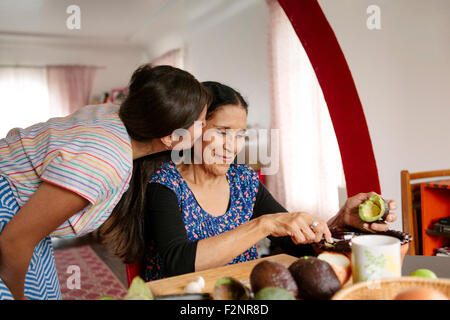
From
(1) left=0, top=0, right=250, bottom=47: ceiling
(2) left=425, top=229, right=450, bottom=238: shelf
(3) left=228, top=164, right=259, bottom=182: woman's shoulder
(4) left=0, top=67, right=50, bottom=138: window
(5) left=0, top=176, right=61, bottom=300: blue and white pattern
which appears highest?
(1) left=0, top=0, right=250, bottom=47: ceiling

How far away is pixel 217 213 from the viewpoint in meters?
1.66

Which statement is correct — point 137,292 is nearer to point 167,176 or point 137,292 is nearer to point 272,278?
point 272,278

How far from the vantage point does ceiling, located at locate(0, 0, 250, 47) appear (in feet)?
20.3

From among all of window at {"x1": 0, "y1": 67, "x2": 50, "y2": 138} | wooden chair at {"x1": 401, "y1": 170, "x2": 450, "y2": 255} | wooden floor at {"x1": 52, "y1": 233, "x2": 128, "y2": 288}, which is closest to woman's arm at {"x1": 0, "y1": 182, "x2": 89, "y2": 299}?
wooden chair at {"x1": 401, "y1": 170, "x2": 450, "y2": 255}

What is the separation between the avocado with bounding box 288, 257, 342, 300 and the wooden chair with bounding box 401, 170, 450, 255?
1.92m

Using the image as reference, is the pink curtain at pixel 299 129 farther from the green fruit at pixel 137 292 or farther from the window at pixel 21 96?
the window at pixel 21 96

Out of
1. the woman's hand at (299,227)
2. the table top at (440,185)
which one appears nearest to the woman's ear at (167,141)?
the woman's hand at (299,227)

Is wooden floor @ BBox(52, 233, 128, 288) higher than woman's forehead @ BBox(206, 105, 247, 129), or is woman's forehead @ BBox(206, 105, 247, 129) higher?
woman's forehead @ BBox(206, 105, 247, 129)

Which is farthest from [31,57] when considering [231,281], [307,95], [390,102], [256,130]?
[231,281]

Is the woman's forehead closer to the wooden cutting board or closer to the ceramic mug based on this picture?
the wooden cutting board

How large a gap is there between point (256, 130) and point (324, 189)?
4.83ft

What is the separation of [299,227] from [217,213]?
0.49m

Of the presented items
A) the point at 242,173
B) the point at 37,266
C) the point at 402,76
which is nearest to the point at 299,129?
the point at 402,76
